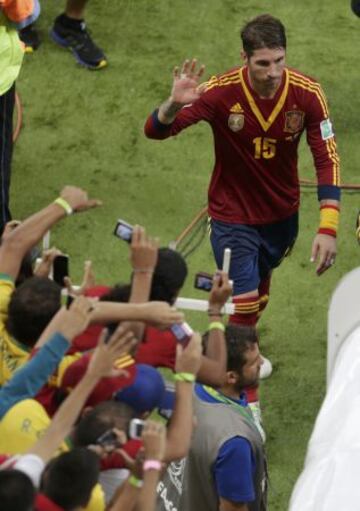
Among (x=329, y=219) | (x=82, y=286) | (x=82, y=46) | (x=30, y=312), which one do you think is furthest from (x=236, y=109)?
(x=82, y=46)

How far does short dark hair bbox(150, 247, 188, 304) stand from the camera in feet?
13.1

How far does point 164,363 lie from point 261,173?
1.46 metres

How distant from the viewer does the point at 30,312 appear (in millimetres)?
3793

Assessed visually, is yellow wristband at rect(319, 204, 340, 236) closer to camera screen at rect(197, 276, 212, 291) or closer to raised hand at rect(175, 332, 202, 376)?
camera screen at rect(197, 276, 212, 291)

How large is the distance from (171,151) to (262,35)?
2147 mm

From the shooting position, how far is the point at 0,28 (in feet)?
17.7

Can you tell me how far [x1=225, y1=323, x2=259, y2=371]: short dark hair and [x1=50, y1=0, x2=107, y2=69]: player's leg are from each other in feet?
11.9

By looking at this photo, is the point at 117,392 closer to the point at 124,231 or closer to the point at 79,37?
the point at 124,231

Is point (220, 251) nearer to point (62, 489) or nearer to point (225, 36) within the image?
point (62, 489)

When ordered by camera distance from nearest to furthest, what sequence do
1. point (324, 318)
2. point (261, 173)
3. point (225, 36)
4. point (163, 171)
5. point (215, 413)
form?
point (215, 413), point (261, 173), point (324, 318), point (163, 171), point (225, 36)

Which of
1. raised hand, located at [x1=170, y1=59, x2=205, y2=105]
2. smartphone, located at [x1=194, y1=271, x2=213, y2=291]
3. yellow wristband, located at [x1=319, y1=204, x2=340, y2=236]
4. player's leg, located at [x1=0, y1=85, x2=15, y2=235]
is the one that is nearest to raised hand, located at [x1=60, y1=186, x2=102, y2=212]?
smartphone, located at [x1=194, y1=271, x2=213, y2=291]

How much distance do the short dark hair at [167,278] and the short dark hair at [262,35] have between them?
1234 millimetres

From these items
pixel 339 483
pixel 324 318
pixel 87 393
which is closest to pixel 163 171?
pixel 324 318

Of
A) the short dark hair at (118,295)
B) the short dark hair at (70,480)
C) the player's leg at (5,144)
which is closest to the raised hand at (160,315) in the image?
the short dark hair at (118,295)
